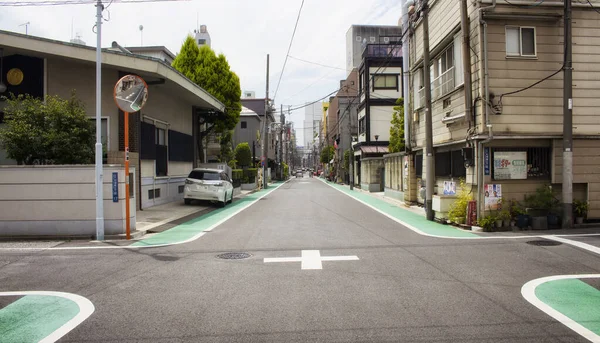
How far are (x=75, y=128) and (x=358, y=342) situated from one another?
10.6 metres

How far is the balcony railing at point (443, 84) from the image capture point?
46.5 ft

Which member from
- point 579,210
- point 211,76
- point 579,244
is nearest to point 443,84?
point 579,210

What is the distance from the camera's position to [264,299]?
5.33m

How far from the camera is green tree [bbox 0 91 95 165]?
440 inches

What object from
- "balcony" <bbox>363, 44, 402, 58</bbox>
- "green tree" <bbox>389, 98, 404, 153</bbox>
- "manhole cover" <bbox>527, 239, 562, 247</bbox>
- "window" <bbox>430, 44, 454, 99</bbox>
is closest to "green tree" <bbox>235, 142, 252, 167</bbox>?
"balcony" <bbox>363, 44, 402, 58</bbox>

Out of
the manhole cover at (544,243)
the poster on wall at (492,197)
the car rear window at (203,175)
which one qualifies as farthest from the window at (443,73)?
the car rear window at (203,175)

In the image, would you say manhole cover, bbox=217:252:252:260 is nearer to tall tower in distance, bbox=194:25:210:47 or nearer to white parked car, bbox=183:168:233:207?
white parked car, bbox=183:168:233:207

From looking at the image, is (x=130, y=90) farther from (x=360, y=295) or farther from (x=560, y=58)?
(x=560, y=58)

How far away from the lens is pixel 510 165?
11883mm

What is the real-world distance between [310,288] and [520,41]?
1028 centimetres

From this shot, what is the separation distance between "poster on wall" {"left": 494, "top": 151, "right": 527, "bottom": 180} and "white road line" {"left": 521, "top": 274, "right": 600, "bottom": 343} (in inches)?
231

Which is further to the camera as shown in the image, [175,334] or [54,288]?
[54,288]

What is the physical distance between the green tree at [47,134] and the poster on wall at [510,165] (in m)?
11.6

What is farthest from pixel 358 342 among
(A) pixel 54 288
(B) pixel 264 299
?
(A) pixel 54 288
